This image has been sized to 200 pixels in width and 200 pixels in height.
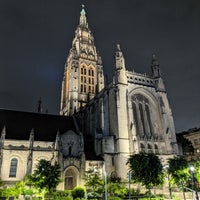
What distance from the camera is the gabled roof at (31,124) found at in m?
40.7

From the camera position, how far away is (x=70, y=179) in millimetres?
37688

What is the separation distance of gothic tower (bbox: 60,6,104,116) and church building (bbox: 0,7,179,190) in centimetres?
994

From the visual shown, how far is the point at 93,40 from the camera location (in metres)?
85.0

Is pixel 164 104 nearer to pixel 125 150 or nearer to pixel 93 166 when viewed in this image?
pixel 125 150

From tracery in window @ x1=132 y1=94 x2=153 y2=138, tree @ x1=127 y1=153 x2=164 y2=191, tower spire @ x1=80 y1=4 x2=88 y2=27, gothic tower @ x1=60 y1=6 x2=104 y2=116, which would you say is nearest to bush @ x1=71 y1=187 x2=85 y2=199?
tree @ x1=127 y1=153 x2=164 y2=191

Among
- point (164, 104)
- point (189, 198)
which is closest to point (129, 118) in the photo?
point (164, 104)

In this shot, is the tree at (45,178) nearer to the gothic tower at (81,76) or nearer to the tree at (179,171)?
the tree at (179,171)

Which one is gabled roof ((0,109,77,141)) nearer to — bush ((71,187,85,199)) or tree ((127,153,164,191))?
bush ((71,187,85,199))

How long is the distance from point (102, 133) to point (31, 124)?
15440 millimetres

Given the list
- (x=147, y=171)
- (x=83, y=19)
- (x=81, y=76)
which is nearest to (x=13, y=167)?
(x=147, y=171)

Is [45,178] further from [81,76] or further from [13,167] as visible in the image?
[81,76]

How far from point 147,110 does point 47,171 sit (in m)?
31.0

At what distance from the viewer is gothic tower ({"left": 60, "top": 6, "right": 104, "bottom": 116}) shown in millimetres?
67812

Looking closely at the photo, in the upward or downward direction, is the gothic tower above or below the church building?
above
